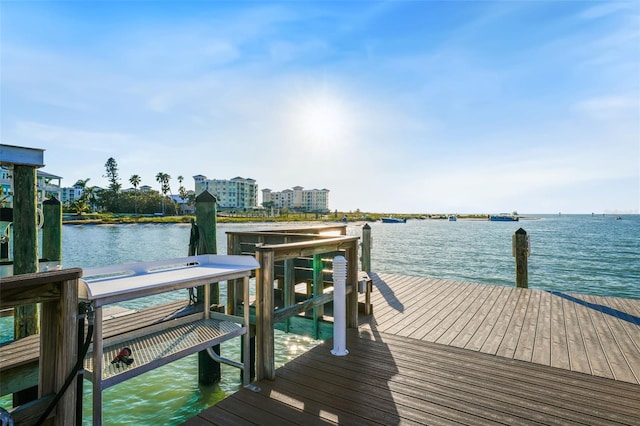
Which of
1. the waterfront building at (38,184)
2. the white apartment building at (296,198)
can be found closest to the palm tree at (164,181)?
the white apartment building at (296,198)

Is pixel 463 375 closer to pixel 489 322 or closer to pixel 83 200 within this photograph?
pixel 489 322

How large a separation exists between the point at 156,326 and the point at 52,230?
3661 millimetres

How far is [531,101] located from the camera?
12.4m

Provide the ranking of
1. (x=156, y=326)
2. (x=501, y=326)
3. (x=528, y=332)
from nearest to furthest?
(x=156, y=326), (x=528, y=332), (x=501, y=326)

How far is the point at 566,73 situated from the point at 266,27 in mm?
9752

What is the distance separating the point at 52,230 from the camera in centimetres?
563

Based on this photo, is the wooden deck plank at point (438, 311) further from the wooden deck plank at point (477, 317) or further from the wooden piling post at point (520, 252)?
the wooden piling post at point (520, 252)

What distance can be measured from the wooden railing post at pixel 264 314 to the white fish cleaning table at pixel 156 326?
0.12 m

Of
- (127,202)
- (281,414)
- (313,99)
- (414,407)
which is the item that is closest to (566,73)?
(313,99)

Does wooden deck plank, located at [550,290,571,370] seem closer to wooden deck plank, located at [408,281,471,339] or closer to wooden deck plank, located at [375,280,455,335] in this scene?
wooden deck plank, located at [408,281,471,339]

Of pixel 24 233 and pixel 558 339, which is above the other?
pixel 24 233

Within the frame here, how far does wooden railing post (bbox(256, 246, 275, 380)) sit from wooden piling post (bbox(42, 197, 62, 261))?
4848 millimetres

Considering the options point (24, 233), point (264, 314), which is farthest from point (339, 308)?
point (24, 233)

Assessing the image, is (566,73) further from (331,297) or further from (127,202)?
(127,202)
